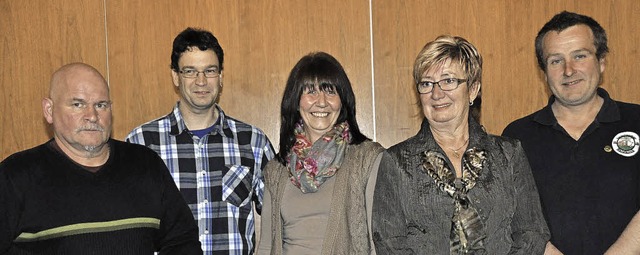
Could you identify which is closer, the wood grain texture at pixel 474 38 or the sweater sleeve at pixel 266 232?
the sweater sleeve at pixel 266 232

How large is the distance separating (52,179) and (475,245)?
1520mm

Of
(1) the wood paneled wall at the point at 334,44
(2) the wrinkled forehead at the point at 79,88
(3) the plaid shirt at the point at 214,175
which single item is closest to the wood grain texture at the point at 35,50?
(1) the wood paneled wall at the point at 334,44

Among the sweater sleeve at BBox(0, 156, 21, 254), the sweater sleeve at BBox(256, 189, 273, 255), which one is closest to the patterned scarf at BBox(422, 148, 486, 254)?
the sweater sleeve at BBox(256, 189, 273, 255)

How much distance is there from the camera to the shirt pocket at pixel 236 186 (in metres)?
3.08

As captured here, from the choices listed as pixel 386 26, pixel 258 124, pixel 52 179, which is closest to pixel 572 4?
pixel 386 26

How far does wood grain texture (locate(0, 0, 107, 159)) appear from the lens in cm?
426

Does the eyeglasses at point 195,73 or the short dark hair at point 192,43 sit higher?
the short dark hair at point 192,43

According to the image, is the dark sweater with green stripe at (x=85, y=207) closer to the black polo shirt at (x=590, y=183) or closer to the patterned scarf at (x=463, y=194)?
the patterned scarf at (x=463, y=194)

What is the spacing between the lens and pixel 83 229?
7.86 feet

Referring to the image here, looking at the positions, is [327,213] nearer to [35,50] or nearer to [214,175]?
[214,175]

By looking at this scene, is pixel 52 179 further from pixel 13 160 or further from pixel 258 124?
pixel 258 124

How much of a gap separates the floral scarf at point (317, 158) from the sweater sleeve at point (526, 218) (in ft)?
2.34

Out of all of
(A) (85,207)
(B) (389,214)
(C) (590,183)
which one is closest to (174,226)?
(A) (85,207)

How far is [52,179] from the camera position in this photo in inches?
95.7
